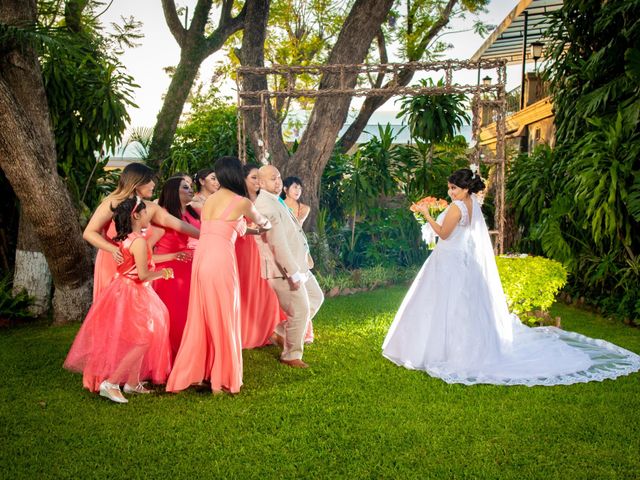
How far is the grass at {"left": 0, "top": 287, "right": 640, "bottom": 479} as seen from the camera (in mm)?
3793

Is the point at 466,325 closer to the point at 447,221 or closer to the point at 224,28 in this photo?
the point at 447,221

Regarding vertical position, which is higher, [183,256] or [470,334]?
[183,256]

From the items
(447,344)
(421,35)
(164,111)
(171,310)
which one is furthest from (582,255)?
(421,35)

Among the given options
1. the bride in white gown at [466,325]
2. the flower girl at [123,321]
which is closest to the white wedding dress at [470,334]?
the bride in white gown at [466,325]

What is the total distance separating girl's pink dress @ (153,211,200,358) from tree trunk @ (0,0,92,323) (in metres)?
2.26

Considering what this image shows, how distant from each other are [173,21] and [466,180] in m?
8.50

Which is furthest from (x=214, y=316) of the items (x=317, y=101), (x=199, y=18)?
(x=199, y=18)

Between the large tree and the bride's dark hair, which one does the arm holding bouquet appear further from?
the large tree

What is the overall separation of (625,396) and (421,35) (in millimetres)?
12742

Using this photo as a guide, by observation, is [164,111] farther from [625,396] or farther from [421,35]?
[625,396]

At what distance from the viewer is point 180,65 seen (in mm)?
12461

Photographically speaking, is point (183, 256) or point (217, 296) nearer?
point (217, 296)

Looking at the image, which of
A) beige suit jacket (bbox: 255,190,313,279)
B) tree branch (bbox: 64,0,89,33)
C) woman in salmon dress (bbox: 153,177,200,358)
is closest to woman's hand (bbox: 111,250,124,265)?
woman in salmon dress (bbox: 153,177,200,358)

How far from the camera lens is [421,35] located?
53.1 ft
